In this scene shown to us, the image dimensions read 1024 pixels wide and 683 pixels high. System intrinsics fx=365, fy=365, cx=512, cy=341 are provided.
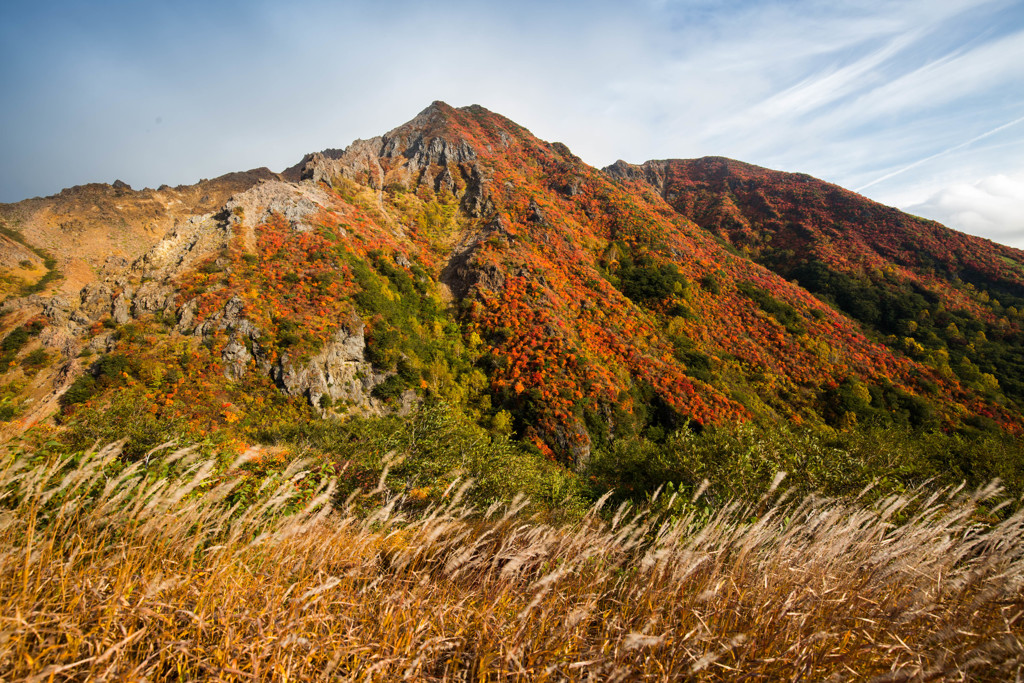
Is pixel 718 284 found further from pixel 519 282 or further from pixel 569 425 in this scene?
pixel 569 425

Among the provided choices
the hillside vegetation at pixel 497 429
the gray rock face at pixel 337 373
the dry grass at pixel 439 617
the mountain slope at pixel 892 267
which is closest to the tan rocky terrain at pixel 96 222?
the hillside vegetation at pixel 497 429

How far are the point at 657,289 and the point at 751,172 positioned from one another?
91.3 metres

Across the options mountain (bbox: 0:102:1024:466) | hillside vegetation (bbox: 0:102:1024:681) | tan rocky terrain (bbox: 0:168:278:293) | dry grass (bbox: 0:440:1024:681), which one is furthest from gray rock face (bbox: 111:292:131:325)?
dry grass (bbox: 0:440:1024:681)

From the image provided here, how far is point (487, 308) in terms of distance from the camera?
45.0 metres

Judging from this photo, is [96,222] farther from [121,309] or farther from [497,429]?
[497,429]

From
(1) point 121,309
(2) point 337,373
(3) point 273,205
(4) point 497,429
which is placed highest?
(3) point 273,205

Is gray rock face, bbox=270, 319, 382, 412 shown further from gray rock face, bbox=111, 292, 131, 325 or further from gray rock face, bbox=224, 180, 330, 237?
gray rock face, bbox=224, 180, 330, 237

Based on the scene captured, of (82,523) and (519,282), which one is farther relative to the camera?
(519,282)

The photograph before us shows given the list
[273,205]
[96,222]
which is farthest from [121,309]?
[96,222]

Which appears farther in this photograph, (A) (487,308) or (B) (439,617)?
(A) (487,308)

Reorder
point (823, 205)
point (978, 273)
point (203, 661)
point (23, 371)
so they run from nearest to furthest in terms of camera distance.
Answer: point (203, 661) → point (23, 371) → point (978, 273) → point (823, 205)

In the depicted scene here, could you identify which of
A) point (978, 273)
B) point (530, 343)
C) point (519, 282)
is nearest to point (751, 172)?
point (978, 273)

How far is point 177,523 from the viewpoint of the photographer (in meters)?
3.64

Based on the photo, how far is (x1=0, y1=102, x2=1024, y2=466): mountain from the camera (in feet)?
90.3
